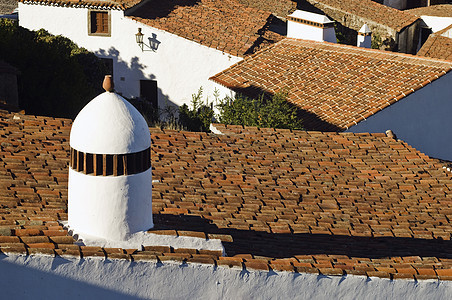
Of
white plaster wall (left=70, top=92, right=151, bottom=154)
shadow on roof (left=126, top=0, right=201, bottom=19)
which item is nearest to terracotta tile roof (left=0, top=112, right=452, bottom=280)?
white plaster wall (left=70, top=92, right=151, bottom=154)

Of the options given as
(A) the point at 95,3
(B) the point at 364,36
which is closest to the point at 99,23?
(A) the point at 95,3

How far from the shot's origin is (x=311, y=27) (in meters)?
31.9

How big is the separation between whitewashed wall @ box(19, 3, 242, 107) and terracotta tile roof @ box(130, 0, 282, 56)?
0.48m

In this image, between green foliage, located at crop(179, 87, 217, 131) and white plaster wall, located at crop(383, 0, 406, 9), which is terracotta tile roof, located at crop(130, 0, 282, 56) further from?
white plaster wall, located at crop(383, 0, 406, 9)

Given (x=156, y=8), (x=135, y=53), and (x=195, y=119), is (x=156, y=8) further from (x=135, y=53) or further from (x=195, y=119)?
(x=195, y=119)

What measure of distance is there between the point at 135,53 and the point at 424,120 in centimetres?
1433

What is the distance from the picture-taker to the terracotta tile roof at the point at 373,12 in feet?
150

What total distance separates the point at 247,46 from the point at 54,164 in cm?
2006

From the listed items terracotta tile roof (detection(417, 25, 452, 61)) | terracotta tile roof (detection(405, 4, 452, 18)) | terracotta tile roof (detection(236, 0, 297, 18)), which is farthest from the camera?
terracotta tile roof (detection(405, 4, 452, 18))

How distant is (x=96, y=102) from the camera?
10.1 meters

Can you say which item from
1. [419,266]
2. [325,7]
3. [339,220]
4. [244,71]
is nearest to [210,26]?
[244,71]

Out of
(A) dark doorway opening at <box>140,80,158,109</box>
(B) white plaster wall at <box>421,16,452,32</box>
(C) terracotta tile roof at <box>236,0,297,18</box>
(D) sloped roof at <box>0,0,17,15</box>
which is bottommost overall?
(A) dark doorway opening at <box>140,80,158,109</box>

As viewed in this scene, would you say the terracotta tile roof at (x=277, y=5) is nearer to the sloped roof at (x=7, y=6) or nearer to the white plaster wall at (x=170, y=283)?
the sloped roof at (x=7, y=6)

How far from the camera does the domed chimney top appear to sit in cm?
991
